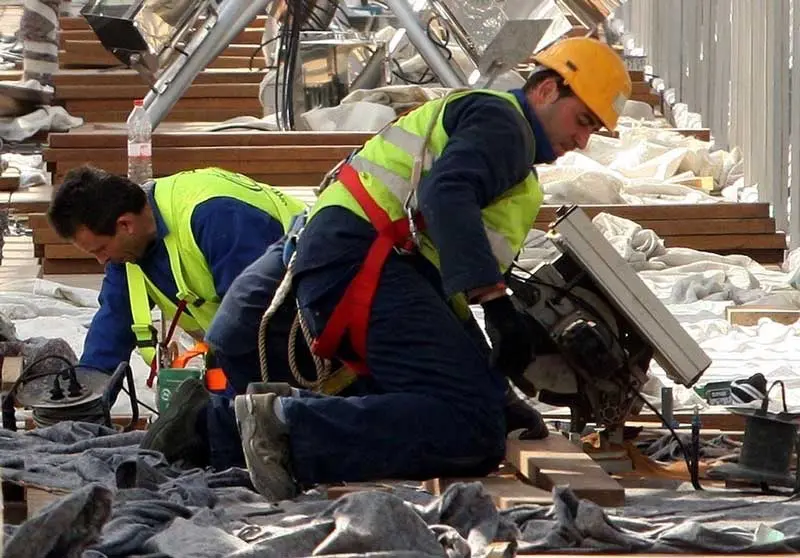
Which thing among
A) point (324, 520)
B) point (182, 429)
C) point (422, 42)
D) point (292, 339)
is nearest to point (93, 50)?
point (422, 42)

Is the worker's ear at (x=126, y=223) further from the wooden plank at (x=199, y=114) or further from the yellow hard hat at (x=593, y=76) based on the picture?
the wooden plank at (x=199, y=114)

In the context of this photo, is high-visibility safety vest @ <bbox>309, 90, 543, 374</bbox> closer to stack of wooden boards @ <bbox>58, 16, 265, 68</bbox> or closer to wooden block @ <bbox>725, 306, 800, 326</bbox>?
wooden block @ <bbox>725, 306, 800, 326</bbox>

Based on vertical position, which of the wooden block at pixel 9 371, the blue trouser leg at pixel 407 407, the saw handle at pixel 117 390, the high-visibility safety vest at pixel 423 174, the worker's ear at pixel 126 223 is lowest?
the wooden block at pixel 9 371

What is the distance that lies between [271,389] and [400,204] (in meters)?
0.70

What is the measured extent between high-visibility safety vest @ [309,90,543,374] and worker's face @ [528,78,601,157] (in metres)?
0.07

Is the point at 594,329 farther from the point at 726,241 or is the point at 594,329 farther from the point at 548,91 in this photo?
the point at 726,241

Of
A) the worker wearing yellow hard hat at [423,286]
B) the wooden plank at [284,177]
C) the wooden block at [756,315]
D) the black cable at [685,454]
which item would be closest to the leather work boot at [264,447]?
the worker wearing yellow hard hat at [423,286]

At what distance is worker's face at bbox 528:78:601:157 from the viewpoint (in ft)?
20.4

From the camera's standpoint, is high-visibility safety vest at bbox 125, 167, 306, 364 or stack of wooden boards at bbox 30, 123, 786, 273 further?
stack of wooden boards at bbox 30, 123, 786, 273

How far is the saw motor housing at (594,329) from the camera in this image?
20.6 feet

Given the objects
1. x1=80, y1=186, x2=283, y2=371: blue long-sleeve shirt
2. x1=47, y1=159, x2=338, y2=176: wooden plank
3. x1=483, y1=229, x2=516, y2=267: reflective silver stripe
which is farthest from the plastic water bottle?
x1=483, y1=229, x2=516, y2=267: reflective silver stripe

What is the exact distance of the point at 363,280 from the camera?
6.17 metres

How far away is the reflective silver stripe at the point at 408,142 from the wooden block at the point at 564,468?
967mm

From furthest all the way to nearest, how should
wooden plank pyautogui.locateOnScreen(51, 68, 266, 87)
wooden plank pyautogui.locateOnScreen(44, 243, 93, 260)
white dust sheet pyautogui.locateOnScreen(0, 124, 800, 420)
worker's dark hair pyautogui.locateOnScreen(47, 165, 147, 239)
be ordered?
wooden plank pyautogui.locateOnScreen(51, 68, 266, 87) < wooden plank pyautogui.locateOnScreen(44, 243, 93, 260) < white dust sheet pyautogui.locateOnScreen(0, 124, 800, 420) < worker's dark hair pyautogui.locateOnScreen(47, 165, 147, 239)
